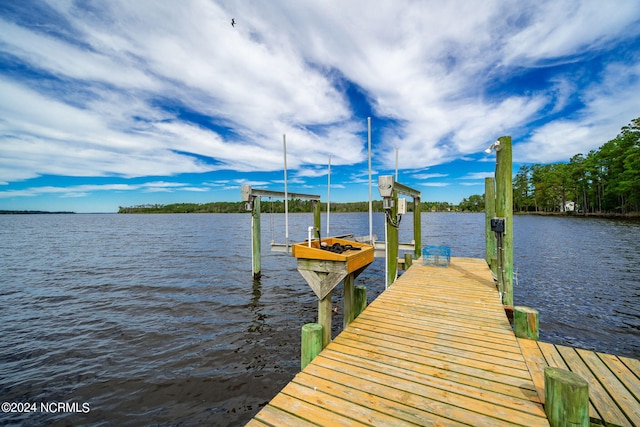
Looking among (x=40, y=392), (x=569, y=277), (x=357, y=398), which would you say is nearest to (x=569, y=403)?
(x=357, y=398)

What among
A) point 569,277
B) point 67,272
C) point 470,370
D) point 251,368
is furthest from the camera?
point 67,272

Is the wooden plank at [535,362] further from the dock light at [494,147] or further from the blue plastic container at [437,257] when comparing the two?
the blue plastic container at [437,257]

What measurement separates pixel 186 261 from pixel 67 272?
234 inches

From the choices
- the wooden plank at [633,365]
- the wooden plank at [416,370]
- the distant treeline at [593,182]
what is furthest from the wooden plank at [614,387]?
the distant treeline at [593,182]

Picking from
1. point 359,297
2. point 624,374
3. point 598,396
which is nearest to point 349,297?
point 359,297

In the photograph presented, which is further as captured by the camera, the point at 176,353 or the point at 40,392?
the point at 176,353

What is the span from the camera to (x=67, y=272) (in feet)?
50.4

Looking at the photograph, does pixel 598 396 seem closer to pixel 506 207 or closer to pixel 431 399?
pixel 431 399

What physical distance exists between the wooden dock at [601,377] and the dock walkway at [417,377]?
351 mm

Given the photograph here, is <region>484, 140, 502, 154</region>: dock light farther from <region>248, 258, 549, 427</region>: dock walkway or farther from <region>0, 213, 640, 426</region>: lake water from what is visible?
<region>0, 213, 640, 426</region>: lake water

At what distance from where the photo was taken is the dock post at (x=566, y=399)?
2.38 meters

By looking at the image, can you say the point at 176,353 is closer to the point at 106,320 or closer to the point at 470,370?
the point at 106,320

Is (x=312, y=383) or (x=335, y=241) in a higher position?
(x=335, y=241)

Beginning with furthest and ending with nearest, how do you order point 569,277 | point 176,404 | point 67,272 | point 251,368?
point 67,272, point 569,277, point 251,368, point 176,404
